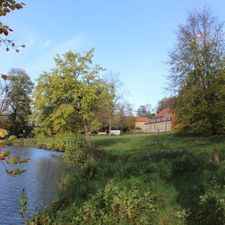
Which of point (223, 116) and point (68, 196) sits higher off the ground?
point (223, 116)

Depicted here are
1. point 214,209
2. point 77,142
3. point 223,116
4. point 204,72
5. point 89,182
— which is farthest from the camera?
point 204,72

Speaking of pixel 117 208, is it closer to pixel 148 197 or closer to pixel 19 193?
pixel 148 197

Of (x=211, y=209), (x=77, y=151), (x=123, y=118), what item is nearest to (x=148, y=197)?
(x=211, y=209)

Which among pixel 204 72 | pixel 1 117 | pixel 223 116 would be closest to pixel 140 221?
pixel 1 117

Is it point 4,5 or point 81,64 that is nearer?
point 4,5

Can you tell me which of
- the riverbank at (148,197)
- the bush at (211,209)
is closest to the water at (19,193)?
the riverbank at (148,197)

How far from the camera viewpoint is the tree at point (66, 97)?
93.3 feet

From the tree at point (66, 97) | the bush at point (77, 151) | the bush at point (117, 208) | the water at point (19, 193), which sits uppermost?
the tree at point (66, 97)

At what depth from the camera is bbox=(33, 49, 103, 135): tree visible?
28.4 metres

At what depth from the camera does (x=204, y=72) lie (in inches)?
1111

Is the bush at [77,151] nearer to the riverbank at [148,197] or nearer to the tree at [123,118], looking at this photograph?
the riverbank at [148,197]

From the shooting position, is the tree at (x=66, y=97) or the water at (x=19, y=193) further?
the tree at (x=66, y=97)

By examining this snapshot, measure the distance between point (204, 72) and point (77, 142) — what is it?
462 inches

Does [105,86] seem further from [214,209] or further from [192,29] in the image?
[214,209]
